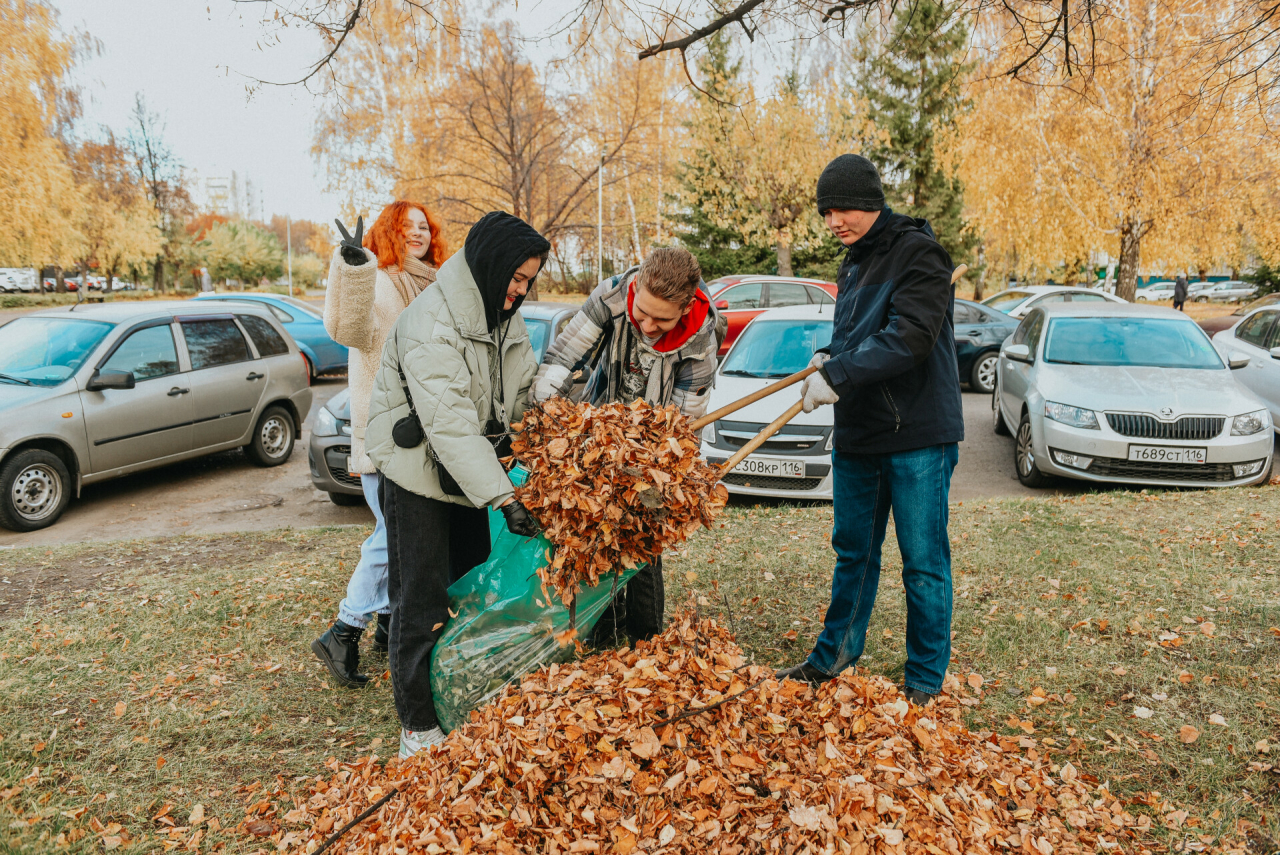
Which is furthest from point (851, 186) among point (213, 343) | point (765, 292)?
point (765, 292)

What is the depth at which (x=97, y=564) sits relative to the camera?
492 cm

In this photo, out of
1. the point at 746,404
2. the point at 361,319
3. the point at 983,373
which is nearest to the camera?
the point at 746,404

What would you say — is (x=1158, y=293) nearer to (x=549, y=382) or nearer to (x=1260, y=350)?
(x=1260, y=350)

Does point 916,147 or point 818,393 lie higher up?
point 916,147

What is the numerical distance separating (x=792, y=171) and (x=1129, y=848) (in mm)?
21747


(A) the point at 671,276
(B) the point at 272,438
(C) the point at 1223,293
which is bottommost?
(B) the point at 272,438

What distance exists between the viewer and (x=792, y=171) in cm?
2209

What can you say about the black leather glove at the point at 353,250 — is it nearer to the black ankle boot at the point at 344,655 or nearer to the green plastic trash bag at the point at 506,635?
the green plastic trash bag at the point at 506,635

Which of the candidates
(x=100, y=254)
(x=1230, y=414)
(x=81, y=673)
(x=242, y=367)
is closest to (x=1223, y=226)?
(x=1230, y=414)

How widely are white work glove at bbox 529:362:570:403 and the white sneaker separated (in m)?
1.24

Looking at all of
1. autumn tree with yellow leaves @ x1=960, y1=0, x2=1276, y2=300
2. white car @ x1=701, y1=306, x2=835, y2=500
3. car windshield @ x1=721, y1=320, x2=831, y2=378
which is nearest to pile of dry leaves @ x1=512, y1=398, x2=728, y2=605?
white car @ x1=701, y1=306, x2=835, y2=500

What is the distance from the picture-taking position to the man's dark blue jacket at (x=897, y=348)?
275 cm

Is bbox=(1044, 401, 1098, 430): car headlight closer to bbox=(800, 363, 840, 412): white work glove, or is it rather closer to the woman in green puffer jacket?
bbox=(800, 363, 840, 412): white work glove

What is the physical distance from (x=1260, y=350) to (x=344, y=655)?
10216 millimetres
